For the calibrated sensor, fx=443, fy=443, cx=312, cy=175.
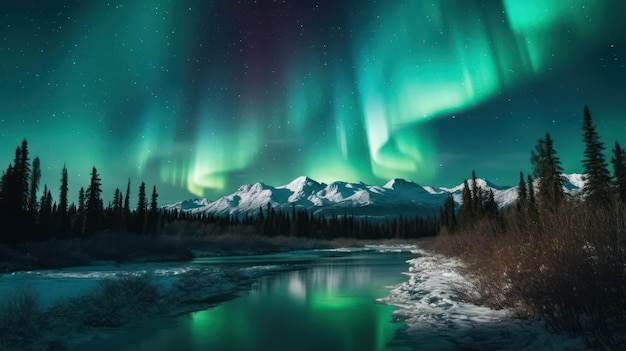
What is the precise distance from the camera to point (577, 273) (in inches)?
421

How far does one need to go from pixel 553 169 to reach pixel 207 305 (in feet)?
212

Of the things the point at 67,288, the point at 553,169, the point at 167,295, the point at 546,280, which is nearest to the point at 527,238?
the point at 546,280

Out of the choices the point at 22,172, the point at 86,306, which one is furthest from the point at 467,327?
the point at 22,172

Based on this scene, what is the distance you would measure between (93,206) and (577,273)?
97.7 metres

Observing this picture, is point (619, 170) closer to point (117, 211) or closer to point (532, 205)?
point (532, 205)

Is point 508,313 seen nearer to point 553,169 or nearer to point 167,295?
point 167,295

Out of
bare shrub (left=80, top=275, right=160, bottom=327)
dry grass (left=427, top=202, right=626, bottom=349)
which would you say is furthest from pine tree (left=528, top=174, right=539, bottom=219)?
bare shrub (left=80, top=275, right=160, bottom=327)

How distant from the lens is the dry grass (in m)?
10.1

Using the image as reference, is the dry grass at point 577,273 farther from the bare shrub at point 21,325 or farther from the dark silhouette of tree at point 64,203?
the dark silhouette of tree at point 64,203

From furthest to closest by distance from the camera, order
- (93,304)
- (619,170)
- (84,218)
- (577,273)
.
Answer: (84,218) → (619,170) → (93,304) → (577,273)

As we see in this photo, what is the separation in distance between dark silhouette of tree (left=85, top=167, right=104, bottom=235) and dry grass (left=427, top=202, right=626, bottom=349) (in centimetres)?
8886

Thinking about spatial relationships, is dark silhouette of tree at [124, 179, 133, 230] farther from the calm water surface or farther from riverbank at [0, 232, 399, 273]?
the calm water surface

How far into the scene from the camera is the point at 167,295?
22812 mm

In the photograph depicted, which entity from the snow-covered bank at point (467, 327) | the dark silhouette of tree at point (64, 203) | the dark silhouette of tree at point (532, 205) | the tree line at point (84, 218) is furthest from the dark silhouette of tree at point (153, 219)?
the snow-covered bank at point (467, 327)
